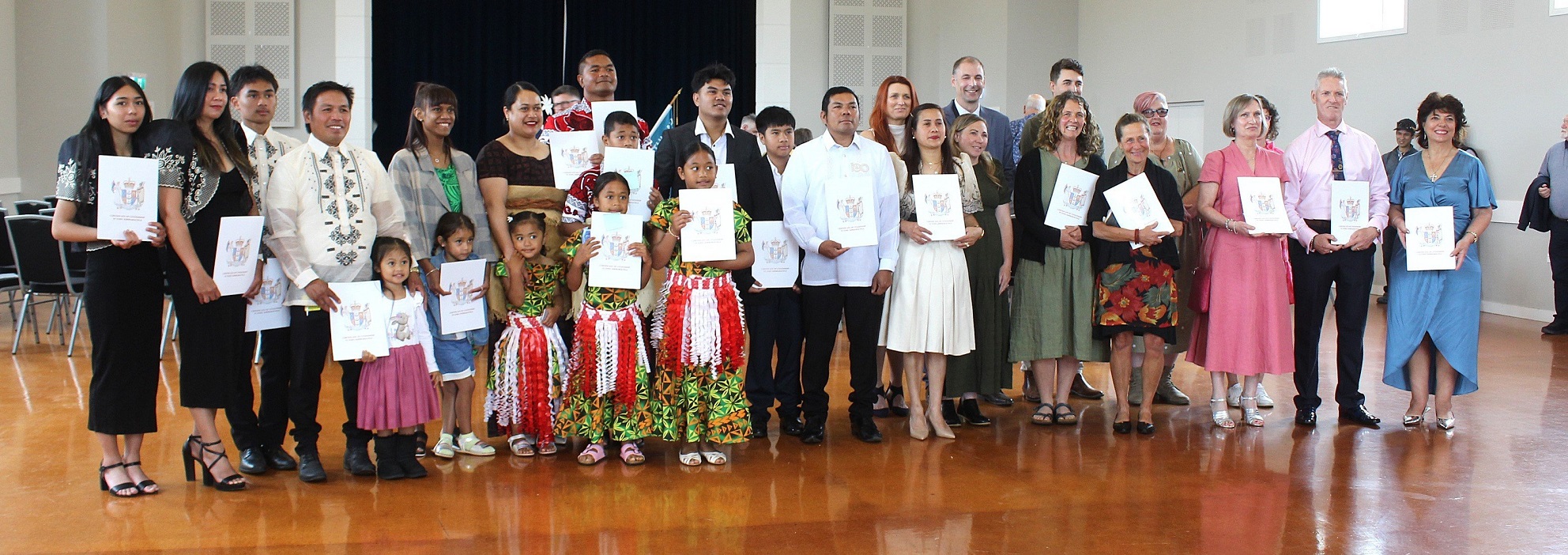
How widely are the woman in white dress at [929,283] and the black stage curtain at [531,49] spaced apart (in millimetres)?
9112

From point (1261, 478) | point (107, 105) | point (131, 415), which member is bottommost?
point (1261, 478)

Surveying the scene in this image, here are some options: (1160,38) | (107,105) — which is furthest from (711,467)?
(1160,38)

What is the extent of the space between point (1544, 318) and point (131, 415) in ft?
30.7

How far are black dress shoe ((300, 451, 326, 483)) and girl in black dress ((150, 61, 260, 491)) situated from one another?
0.62 ft

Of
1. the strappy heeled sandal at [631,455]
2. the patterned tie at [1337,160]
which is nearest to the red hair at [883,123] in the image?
the strappy heeled sandal at [631,455]

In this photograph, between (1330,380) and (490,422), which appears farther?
(1330,380)

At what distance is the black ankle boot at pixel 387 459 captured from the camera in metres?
4.04

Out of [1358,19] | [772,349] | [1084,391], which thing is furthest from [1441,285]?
[1358,19]

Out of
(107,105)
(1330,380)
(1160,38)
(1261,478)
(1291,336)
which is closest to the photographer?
(107,105)

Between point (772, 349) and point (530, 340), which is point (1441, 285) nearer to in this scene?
point (772, 349)

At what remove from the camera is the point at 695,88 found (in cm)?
466

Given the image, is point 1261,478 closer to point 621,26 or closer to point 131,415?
point 131,415

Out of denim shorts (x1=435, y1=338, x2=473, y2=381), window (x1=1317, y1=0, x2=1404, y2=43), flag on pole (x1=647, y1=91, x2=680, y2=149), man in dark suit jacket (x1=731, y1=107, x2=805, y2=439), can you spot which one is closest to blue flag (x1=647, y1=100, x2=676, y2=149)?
flag on pole (x1=647, y1=91, x2=680, y2=149)

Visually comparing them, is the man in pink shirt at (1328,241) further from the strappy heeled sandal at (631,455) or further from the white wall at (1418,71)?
the white wall at (1418,71)
